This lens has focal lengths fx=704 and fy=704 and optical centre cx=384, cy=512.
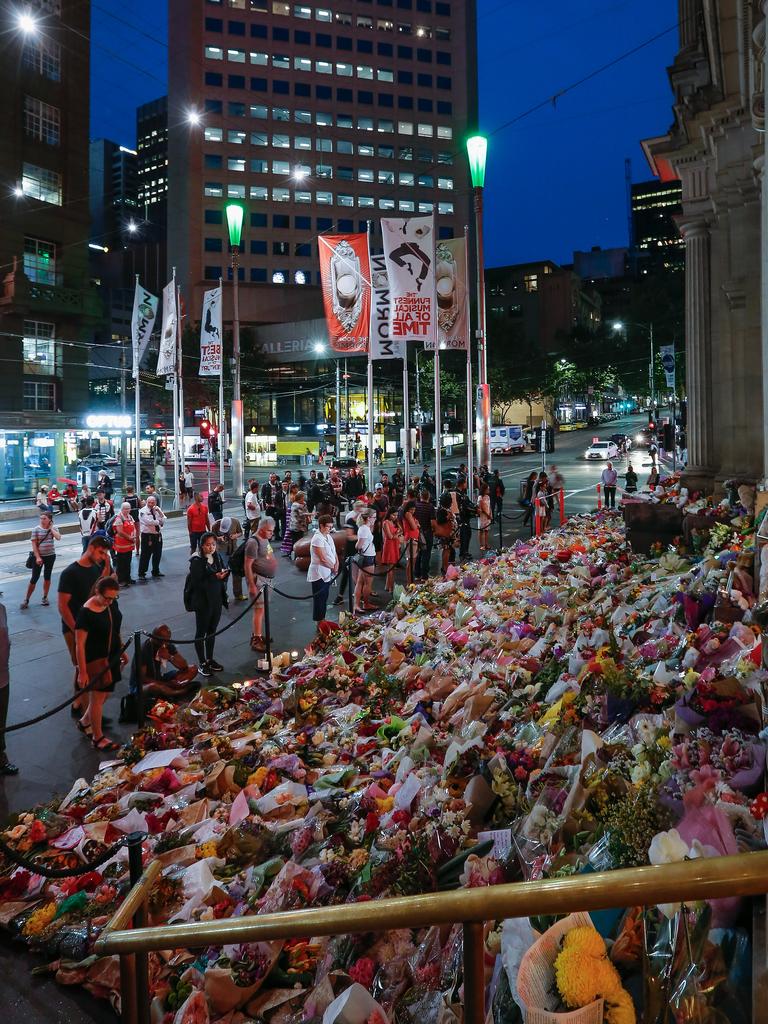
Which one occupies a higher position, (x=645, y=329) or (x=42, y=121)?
(x=42, y=121)

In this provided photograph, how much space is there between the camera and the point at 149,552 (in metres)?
15.0

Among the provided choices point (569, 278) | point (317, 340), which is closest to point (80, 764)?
point (317, 340)

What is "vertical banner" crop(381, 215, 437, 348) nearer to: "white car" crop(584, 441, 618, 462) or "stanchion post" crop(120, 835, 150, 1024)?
"stanchion post" crop(120, 835, 150, 1024)

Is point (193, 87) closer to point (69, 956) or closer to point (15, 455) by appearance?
point (15, 455)

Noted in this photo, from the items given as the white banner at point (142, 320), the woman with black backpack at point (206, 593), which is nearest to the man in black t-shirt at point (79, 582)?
the woman with black backpack at point (206, 593)

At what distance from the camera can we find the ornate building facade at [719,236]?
11.1m

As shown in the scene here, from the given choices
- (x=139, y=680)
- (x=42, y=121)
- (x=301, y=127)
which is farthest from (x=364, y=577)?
(x=301, y=127)

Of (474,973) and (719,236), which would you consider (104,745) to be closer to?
(474,973)

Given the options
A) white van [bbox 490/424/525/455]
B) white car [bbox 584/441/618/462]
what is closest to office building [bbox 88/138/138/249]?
white van [bbox 490/424/525/455]

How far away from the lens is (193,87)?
8269 cm

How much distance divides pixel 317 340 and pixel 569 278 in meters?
36.5

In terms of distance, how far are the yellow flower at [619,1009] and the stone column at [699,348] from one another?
12.3m

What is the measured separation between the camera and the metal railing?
64.5 inches

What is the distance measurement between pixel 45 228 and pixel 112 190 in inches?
4652
